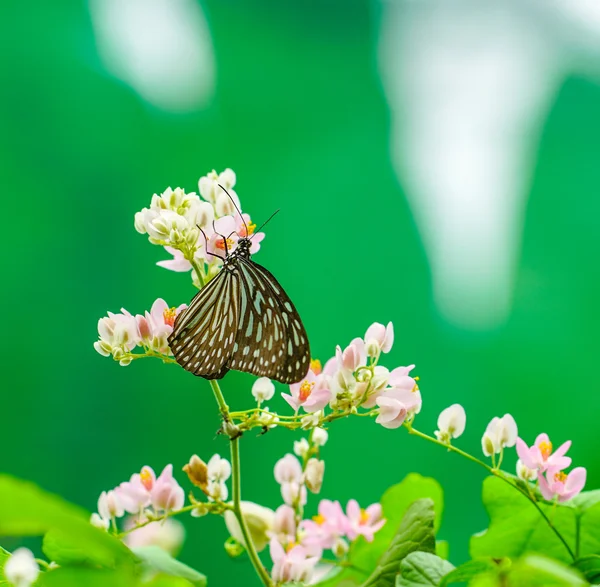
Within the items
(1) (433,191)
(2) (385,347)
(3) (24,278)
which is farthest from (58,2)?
(2) (385,347)

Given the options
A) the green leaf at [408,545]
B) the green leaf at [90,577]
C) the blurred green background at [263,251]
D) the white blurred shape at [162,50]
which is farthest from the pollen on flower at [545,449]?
the white blurred shape at [162,50]

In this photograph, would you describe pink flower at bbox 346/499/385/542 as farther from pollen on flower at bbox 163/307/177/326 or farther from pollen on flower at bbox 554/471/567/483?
pollen on flower at bbox 163/307/177/326

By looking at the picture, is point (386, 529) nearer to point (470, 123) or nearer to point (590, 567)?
point (590, 567)

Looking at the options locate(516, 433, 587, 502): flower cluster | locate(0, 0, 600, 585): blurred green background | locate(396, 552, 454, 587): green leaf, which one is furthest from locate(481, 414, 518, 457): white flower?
locate(0, 0, 600, 585): blurred green background

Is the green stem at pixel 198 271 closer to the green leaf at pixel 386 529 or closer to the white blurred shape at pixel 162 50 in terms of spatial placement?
the green leaf at pixel 386 529

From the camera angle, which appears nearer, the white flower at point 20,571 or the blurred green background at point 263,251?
the white flower at point 20,571

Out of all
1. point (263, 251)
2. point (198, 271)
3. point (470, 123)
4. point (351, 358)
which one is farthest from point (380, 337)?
point (470, 123)

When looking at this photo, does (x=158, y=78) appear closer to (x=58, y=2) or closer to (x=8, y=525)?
(x=58, y=2)
